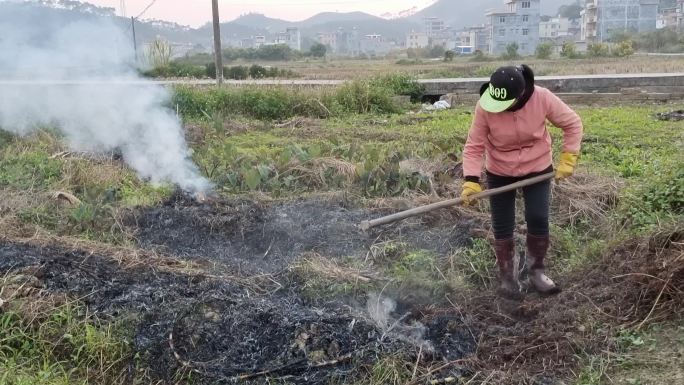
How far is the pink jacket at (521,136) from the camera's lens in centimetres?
362

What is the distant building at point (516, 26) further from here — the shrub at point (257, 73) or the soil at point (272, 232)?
the soil at point (272, 232)

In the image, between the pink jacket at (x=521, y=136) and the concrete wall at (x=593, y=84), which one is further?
the concrete wall at (x=593, y=84)

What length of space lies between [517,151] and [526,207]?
0.40m

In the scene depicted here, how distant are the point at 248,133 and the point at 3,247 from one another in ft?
20.0

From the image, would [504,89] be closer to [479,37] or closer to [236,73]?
[236,73]

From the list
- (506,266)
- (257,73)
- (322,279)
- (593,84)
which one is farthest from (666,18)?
(322,279)

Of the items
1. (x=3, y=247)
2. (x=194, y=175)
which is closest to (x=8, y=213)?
(x=3, y=247)

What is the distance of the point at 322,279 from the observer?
4.00 m

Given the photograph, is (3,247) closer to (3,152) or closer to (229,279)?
(229,279)

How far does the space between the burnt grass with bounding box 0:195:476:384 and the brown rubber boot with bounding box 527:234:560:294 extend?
655 mm

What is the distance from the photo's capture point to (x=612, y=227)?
453cm

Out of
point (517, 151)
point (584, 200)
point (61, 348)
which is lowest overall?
point (61, 348)

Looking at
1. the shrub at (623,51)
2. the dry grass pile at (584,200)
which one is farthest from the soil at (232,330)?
the shrub at (623,51)

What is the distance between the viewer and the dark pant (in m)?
3.84
